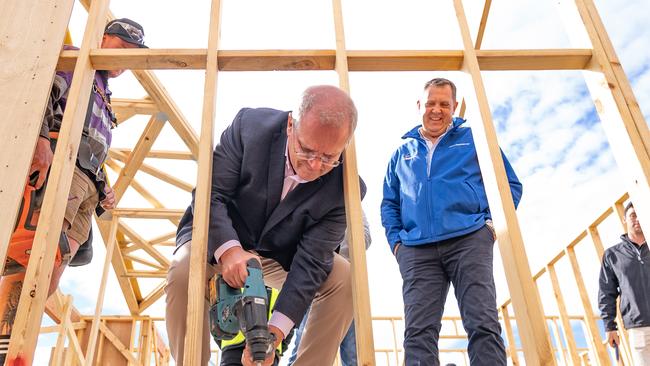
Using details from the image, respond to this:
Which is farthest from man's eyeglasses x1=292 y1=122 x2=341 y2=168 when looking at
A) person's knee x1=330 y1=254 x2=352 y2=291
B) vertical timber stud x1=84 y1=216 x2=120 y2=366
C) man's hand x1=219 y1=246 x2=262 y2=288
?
vertical timber stud x1=84 y1=216 x2=120 y2=366

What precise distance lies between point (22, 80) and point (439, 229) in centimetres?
185

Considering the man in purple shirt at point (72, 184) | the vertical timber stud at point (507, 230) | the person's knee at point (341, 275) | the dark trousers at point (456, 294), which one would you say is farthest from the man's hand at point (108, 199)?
the vertical timber stud at point (507, 230)

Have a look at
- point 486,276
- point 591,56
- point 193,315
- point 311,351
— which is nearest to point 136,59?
point 193,315

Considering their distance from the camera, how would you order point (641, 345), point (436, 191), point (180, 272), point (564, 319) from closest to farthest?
point (180, 272)
point (436, 191)
point (641, 345)
point (564, 319)

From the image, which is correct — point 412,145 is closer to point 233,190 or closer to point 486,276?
point 486,276

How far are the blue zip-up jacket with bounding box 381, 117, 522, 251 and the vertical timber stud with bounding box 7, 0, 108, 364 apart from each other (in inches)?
64.6

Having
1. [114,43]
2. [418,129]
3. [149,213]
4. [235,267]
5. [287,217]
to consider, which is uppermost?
[149,213]

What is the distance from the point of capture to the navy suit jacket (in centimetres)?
218

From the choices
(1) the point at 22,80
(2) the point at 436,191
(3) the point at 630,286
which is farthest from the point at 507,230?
(3) the point at 630,286

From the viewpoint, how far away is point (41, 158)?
7.80ft

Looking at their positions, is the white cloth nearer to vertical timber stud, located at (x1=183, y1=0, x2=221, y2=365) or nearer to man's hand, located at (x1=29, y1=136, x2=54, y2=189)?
vertical timber stud, located at (x1=183, y1=0, x2=221, y2=365)

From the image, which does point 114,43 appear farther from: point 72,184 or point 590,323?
point 590,323

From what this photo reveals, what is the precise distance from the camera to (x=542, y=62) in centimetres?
188

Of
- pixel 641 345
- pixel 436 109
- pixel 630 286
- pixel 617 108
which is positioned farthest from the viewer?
pixel 630 286
